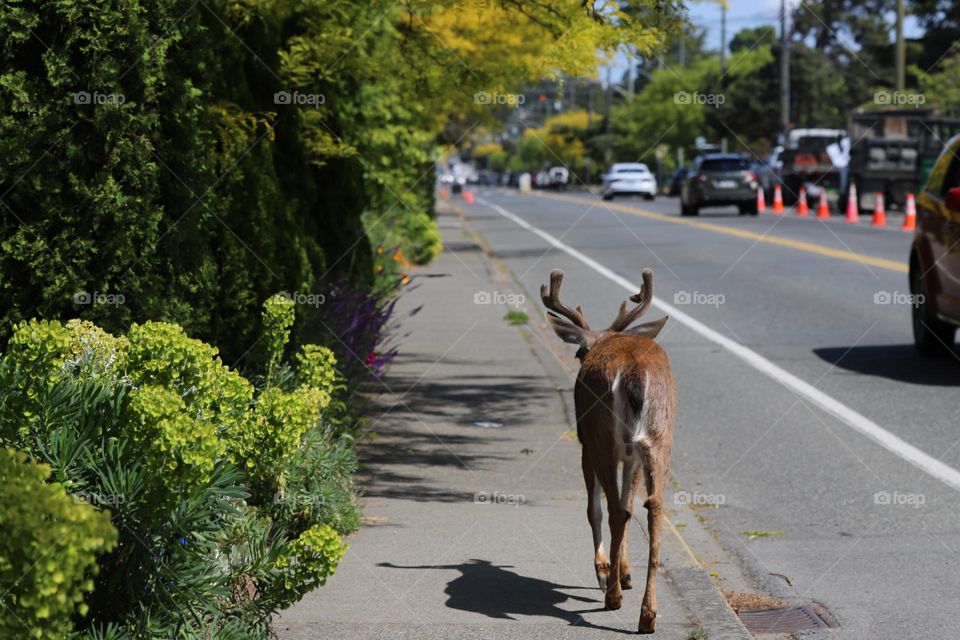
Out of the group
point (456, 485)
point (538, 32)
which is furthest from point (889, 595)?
point (538, 32)

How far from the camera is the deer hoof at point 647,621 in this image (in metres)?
5.49

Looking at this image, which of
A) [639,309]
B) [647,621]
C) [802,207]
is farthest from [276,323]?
[802,207]

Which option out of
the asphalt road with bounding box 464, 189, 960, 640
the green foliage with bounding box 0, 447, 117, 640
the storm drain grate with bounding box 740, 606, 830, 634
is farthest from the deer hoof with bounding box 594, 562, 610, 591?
the green foliage with bounding box 0, 447, 117, 640

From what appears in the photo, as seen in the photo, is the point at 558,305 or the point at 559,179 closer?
the point at 558,305

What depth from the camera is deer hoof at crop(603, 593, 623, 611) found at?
5.82 metres

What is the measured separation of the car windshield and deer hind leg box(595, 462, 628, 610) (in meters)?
39.8

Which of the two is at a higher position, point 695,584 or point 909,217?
point 695,584

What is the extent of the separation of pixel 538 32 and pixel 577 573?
15849mm

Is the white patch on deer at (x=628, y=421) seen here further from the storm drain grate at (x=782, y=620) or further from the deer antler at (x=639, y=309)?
the storm drain grate at (x=782, y=620)

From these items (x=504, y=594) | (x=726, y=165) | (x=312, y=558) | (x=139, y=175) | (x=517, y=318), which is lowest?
(x=726, y=165)

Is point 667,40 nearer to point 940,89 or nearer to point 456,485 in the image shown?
point 456,485

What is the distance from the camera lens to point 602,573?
19.5ft

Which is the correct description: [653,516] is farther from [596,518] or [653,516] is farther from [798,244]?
[798,244]

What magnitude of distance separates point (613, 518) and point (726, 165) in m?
40.3
